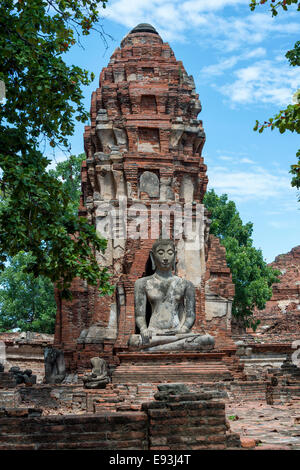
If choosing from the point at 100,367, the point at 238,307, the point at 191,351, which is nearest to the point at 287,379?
the point at 191,351

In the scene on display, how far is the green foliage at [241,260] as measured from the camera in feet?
81.9

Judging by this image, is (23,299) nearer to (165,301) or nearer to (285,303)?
(285,303)

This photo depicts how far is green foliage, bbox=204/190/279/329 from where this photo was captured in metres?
25.0

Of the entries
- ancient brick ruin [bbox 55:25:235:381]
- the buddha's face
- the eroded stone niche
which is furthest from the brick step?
the eroded stone niche

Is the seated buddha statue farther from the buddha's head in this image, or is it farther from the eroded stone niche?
the eroded stone niche

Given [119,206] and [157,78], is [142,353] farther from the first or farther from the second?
[157,78]

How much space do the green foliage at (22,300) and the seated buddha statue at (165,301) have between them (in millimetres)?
16494

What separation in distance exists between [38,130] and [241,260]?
17.3 m

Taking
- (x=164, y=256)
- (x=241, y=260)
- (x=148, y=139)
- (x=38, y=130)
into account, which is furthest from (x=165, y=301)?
(x=241, y=260)

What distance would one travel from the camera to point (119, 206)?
Result: 16.8 meters

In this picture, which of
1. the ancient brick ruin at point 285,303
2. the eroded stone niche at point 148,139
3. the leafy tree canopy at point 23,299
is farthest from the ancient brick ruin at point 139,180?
the ancient brick ruin at point 285,303

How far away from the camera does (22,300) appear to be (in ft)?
94.0

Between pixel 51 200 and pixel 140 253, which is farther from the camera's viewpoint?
pixel 140 253
